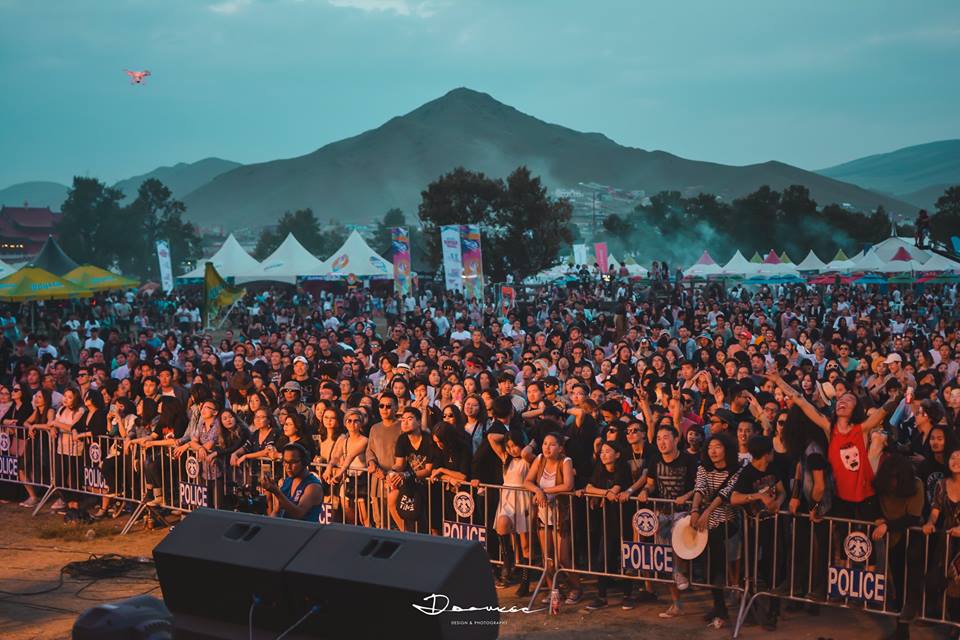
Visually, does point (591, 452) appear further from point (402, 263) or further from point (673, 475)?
point (402, 263)

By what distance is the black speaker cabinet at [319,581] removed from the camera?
3.75 m

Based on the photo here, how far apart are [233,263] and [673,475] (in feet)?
102

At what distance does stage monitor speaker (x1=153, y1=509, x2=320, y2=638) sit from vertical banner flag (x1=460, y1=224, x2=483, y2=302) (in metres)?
19.6

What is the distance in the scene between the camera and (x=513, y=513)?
718 cm

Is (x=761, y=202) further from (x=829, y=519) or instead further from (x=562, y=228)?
(x=829, y=519)

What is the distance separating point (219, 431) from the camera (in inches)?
348

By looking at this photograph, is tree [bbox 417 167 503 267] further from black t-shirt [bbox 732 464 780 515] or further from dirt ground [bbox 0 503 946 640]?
black t-shirt [bbox 732 464 780 515]

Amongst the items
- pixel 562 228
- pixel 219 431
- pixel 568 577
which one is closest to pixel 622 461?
pixel 568 577

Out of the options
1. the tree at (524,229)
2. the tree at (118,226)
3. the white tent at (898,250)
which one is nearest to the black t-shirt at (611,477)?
the white tent at (898,250)

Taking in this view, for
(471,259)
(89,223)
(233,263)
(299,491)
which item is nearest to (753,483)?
(299,491)

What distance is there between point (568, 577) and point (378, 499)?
1.82 m

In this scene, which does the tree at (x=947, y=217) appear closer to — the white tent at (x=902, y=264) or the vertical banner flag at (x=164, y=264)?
the white tent at (x=902, y=264)

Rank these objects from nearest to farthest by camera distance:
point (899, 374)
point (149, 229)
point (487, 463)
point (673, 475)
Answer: point (673, 475) < point (487, 463) < point (899, 374) < point (149, 229)

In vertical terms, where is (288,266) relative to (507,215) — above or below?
below
